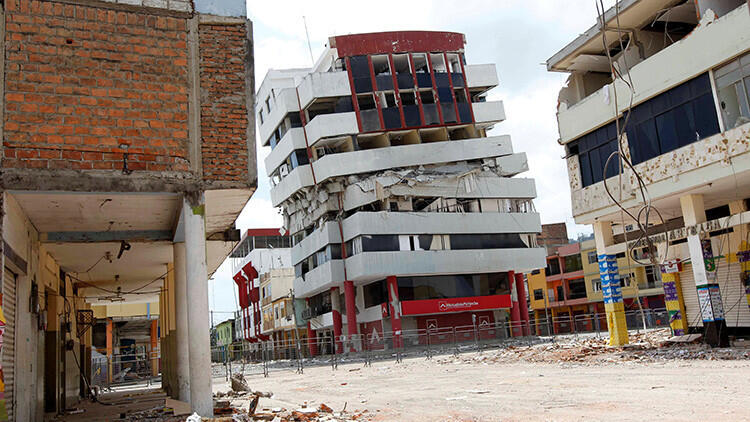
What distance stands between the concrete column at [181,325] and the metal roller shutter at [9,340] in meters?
3.52

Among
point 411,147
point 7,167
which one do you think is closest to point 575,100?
point 7,167

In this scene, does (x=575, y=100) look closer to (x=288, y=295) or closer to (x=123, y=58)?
(x=123, y=58)

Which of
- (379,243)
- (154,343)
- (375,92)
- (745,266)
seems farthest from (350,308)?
(745,266)

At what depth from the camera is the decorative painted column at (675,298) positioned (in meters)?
24.9

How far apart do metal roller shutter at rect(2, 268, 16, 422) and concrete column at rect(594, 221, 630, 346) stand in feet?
62.9

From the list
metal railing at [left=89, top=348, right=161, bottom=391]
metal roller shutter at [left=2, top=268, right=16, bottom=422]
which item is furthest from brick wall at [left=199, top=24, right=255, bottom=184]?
metal railing at [left=89, top=348, right=161, bottom=391]

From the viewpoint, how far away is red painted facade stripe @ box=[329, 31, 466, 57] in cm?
4941

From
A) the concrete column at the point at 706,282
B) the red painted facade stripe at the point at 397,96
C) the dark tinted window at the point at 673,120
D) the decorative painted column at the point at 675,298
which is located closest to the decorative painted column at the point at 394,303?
the red painted facade stripe at the point at 397,96

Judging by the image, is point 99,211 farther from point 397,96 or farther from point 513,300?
point 513,300

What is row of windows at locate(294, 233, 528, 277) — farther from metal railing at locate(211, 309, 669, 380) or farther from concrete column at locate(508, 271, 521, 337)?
metal railing at locate(211, 309, 669, 380)

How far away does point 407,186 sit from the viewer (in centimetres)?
4884

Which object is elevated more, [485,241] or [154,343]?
[485,241]

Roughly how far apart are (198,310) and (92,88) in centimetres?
397

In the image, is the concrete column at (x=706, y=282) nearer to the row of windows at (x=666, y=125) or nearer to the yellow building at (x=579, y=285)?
the row of windows at (x=666, y=125)
